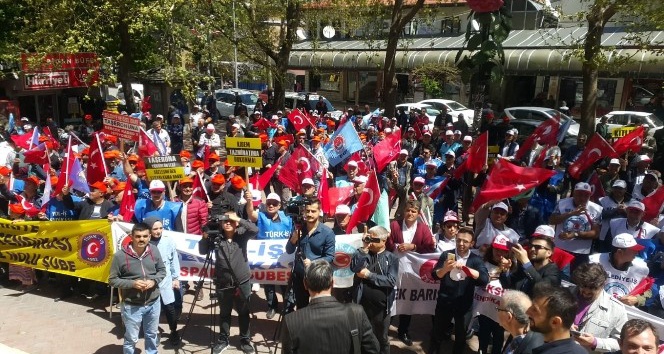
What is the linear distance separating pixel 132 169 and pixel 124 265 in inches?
156

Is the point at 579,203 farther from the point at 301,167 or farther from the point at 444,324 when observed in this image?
the point at 301,167

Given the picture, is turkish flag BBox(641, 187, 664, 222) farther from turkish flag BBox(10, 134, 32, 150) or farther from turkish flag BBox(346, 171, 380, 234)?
turkish flag BBox(10, 134, 32, 150)

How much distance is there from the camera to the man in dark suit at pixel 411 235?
241 inches

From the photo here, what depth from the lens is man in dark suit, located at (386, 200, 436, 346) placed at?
6.12 m

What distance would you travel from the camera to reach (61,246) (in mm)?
7164

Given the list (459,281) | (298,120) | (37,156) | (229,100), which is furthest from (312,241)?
(229,100)

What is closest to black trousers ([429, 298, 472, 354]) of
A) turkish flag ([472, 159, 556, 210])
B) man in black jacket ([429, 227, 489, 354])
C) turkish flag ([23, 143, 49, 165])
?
man in black jacket ([429, 227, 489, 354])

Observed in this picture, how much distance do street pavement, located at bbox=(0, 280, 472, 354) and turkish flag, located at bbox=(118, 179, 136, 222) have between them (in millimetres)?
1202

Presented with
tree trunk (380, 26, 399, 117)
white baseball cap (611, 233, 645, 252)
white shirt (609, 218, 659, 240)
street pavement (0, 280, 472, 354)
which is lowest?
street pavement (0, 280, 472, 354)

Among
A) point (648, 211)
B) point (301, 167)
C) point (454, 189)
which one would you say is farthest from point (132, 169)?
point (648, 211)

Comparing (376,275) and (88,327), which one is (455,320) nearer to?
(376,275)

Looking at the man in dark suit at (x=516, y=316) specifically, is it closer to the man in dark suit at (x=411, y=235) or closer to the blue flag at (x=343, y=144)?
the man in dark suit at (x=411, y=235)

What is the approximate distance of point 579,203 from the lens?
684cm

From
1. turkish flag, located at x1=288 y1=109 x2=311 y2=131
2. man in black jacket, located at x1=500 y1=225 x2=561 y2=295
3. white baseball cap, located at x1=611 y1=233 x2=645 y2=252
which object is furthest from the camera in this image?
turkish flag, located at x1=288 y1=109 x2=311 y2=131
